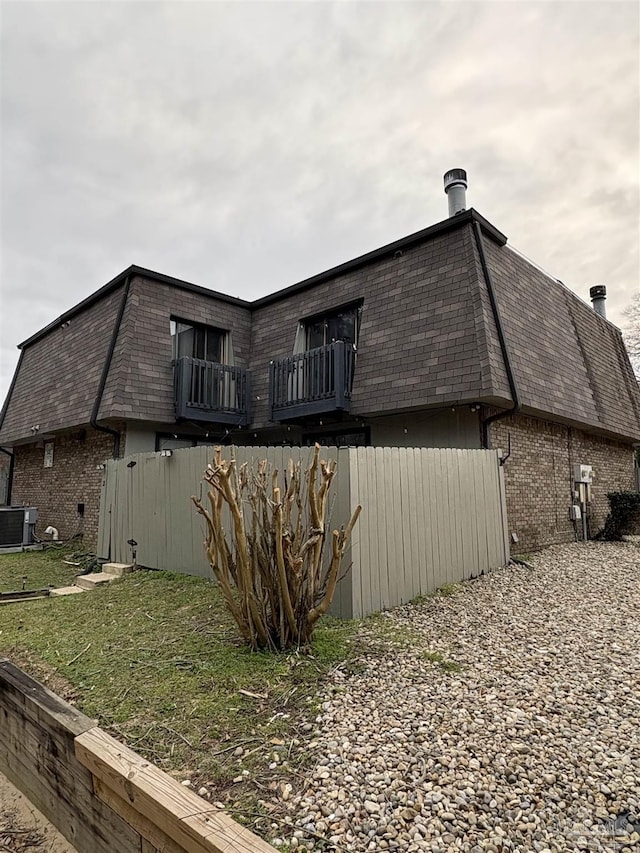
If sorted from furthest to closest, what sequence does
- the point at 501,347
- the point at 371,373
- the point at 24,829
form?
the point at 371,373 → the point at 501,347 → the point at 24,829

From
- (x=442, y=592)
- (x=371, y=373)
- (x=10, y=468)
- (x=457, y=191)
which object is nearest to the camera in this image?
(x=442, y=592)

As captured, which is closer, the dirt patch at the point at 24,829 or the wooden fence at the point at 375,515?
the dirt patch at the point at 24,829

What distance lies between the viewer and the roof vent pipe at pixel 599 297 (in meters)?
13.3

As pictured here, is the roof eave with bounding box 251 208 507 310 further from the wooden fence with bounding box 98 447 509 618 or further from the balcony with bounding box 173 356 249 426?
the wooden fence with bounding box 98 447 509 618

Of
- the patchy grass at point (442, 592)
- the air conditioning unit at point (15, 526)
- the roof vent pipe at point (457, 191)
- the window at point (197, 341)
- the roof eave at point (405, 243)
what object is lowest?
the patchy grass at point (442, 592)

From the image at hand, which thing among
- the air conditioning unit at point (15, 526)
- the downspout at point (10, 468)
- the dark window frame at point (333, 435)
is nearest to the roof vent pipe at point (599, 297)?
the dark window frame at point (333, 435)

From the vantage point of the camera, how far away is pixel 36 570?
8234 mm

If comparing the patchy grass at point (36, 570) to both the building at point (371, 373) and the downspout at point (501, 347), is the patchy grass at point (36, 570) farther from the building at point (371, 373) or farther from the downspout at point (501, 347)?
the downspout at point (501, 347)

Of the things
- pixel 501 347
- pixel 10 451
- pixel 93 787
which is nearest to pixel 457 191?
pixel 501 347

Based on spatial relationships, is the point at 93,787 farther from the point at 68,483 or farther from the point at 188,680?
the point at 68,483

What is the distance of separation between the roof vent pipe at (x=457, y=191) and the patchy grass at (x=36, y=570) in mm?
10101

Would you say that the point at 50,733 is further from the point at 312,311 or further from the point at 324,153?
the point at 324,153

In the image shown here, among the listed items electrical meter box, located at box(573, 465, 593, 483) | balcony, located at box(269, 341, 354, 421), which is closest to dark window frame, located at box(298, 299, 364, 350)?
balcony, located at box(269, 341, 354, 421)

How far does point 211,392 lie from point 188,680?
7681mm
